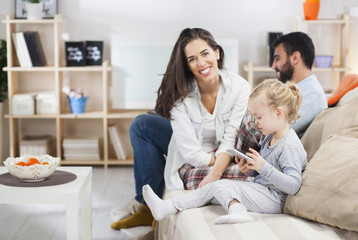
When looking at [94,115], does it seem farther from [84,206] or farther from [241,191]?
[241,191]

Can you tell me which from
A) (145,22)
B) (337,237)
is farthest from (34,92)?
(337,237)

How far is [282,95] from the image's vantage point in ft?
6.30

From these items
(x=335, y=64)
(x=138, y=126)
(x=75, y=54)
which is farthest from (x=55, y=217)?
(x=335, y=64)

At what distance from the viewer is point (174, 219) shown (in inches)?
80.6

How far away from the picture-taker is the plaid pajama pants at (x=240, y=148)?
2.31m

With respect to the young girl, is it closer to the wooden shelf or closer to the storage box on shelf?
the storage box on shelf

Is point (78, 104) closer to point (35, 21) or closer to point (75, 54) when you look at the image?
point (75, 54)

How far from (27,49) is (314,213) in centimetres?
305

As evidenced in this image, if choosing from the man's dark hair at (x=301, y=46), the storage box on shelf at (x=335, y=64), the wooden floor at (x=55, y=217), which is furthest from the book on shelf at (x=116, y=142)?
the man's dark hair at (x=301, y=46)

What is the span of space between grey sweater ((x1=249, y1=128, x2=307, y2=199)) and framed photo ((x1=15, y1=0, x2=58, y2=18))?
2.83m

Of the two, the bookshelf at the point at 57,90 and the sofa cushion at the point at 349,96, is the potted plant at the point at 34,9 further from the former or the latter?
the sofa cushion at the point at 349,96

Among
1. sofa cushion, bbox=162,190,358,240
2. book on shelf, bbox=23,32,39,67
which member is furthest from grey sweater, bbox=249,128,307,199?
book on shelf, bbox=23,32,39,67

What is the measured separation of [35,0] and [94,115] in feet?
3.34

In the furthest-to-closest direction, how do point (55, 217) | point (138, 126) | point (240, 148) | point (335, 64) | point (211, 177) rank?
point (335, 64) < point (55, 217) < point (138, 126) < point (240, 148) < point (211, 177)
